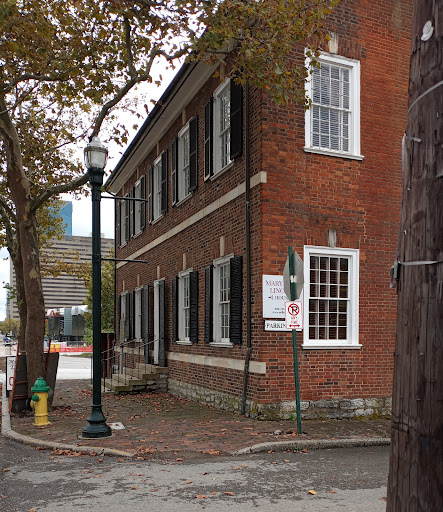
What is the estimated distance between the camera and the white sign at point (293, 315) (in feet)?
30.1

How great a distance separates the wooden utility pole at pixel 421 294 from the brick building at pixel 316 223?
8.90m

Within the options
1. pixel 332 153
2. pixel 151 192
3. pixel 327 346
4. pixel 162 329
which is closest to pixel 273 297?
pixel 327 346

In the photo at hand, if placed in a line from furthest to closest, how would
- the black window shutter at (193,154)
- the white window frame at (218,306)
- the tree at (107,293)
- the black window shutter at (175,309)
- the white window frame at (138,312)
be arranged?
the tree at (107,293) → the white window frame at (138,312) → the black window shutter at (175,309) → the black window shutter at (193,154) → the white window frame at (218,306)

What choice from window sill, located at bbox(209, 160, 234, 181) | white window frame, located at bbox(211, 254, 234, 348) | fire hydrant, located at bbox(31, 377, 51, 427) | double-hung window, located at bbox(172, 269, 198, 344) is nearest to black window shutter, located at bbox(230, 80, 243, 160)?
window sill, located at bbox(209, 160, 234, 181)

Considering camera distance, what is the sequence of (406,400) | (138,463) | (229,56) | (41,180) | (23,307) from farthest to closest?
(41,180) < (23,307) < (229,56) < (138,463) < (406,400)

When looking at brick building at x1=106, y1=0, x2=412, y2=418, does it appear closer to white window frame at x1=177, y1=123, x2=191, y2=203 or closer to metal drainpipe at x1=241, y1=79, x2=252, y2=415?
metal drainpipe at x1=241, y1=79, x2=252, y2=415

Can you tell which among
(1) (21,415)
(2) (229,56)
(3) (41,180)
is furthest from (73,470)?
(3) (41,180)

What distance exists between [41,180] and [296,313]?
44.3ft

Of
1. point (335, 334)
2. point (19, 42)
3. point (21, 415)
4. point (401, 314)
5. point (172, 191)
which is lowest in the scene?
point (21, 415)

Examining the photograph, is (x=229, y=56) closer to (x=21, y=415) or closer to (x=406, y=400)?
(x=21, y=415)

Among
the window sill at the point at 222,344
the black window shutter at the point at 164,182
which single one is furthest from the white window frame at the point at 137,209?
the window sill at the point at 222,344

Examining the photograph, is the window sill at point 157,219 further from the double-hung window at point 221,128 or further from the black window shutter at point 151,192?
the double-hung window at point 221,128

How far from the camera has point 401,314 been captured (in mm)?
2316

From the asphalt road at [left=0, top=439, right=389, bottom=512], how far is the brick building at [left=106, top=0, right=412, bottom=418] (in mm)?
3192
